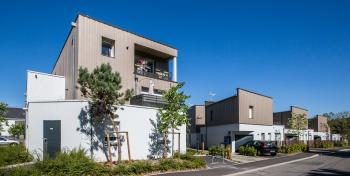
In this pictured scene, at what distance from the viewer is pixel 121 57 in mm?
24219

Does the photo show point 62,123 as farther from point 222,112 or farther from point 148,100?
point 222,112

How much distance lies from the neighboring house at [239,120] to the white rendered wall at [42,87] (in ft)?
59.7

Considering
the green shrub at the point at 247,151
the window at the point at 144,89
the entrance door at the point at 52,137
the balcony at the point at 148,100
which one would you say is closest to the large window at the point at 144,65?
the window at the point at 144,89

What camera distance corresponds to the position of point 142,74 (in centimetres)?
2555

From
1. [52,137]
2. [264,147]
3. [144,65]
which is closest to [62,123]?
[52,137]

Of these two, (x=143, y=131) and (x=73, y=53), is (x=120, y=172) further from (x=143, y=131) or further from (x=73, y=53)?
(x=73, y=53)

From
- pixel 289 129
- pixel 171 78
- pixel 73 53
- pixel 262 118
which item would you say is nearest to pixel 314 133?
pixel 289 129

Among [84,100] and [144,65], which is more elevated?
[144,65]

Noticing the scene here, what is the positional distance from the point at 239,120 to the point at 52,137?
2057 centimetres

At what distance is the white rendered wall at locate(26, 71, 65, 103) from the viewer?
70.4 feet

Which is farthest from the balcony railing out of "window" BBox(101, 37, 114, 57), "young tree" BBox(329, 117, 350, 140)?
"young tree" BBox(329, 117, 350, 140)

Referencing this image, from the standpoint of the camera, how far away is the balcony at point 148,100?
22.3 meters

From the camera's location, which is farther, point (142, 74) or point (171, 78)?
point (171, 78)

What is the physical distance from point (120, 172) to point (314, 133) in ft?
176
